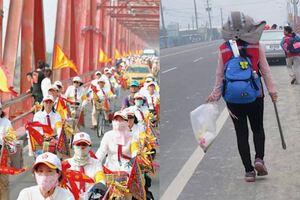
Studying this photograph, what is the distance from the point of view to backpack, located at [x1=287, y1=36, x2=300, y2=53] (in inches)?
663

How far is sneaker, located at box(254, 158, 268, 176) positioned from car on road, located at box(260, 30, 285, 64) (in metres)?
17.6

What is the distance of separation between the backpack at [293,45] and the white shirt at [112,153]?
32.7ft

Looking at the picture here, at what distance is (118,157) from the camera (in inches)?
290

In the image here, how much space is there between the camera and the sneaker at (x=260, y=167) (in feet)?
22.7

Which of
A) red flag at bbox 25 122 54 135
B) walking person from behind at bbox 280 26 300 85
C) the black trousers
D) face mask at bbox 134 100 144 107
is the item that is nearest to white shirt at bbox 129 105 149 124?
face mask at bbox 134 100 144 107

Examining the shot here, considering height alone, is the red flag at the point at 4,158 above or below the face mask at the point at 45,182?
below

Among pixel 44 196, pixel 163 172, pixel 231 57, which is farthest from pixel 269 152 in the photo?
pixel 44 196

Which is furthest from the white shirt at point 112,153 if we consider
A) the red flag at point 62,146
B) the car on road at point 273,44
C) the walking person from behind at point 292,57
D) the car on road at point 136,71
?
the car on road at point 273,44

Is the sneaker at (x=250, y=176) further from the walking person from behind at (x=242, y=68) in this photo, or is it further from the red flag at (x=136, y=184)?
the red flag at (x=136, y=184)

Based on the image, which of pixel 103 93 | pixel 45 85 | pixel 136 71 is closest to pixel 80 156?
pixel 45 85

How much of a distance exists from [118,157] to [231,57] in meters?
1.70

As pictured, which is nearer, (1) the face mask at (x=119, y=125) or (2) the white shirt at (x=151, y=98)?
(1) the face mask at (x=119, y=125)

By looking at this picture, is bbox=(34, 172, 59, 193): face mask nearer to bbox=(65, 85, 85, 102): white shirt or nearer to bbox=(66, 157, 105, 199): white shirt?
bbox=(66, 157, 105, 199): white shirt

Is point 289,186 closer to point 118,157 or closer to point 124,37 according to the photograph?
point 118,157
